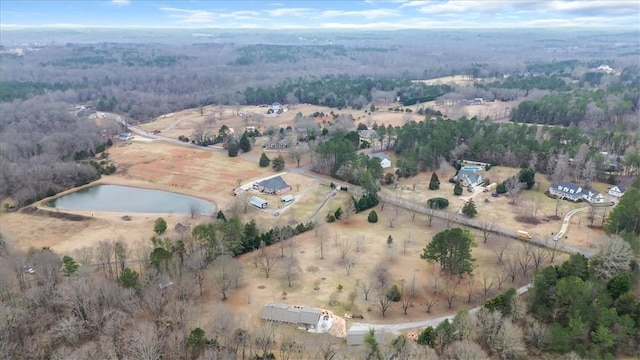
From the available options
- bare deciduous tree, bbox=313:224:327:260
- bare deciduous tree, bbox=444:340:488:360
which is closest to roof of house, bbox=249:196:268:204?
bare deciduous tree, bbox=313:224:327:260

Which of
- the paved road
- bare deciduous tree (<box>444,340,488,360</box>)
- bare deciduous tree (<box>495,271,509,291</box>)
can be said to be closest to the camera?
bare deciduous tree (<box>444,340,488,360</box>)

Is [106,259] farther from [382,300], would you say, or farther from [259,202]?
[382,300]

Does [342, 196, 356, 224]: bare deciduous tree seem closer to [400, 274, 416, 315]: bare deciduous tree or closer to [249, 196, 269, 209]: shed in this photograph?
[249, 196, 269, 209]: shed

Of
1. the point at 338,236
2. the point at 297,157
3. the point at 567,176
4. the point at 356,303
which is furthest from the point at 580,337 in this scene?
the point at 297,157

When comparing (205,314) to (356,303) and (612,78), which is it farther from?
(612,78)

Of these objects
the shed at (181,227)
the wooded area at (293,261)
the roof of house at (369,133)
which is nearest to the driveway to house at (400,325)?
the wooded area at (293,261)
